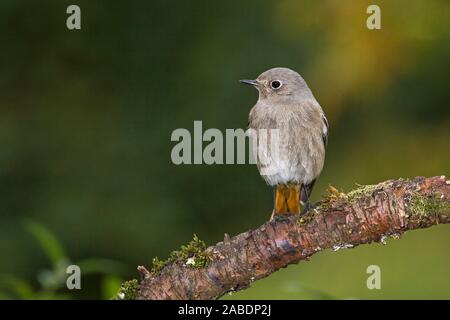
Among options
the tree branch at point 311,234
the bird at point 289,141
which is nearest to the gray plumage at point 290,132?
the bird at point 289,141

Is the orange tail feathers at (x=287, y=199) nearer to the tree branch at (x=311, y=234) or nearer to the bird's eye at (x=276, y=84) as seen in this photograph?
the bird's eye at (x=276, y=84)

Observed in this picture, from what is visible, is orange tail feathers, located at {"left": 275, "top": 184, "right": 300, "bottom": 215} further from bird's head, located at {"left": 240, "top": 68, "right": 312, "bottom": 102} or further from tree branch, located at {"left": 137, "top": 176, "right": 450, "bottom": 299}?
tree branch, located at {"left": 137, "top": 176, "right": 450, "bottom": 299}

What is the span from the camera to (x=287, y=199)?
593 cm

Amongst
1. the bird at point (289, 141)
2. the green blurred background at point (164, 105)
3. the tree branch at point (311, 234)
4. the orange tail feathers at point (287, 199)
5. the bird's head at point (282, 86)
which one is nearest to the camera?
the tree branch at point (311, 234)

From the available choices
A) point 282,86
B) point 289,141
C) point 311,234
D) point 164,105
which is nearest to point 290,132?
point 289,141

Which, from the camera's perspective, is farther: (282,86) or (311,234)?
(282,86)

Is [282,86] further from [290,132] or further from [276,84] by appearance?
[290,132]

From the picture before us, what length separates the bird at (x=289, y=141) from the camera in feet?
19.5

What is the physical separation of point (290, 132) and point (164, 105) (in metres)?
2.99

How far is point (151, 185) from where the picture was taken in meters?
8.62

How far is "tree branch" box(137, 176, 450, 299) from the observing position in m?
4.19
